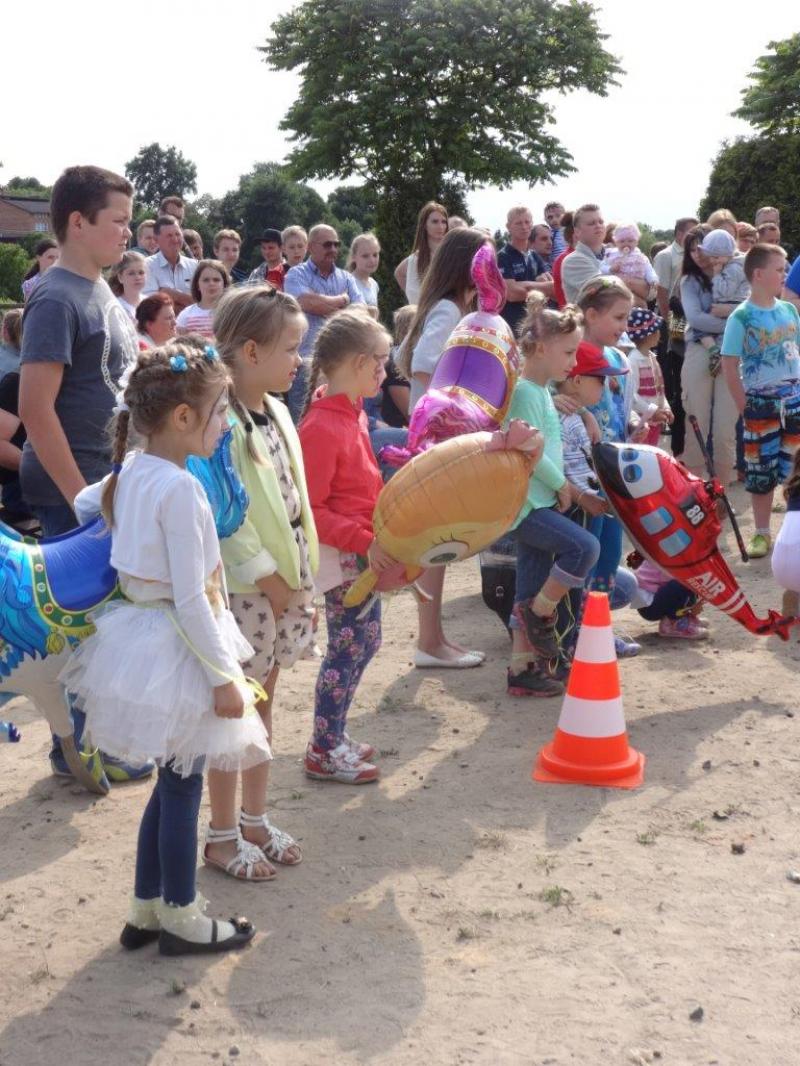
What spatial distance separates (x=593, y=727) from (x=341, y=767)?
3.32 ft

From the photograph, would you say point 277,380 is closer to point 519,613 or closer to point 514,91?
point 519,613

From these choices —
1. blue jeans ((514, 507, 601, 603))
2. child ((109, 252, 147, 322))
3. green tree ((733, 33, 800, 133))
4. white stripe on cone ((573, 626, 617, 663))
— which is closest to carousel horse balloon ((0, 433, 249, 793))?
white stripe on cone ((573, 626, 617, 663))

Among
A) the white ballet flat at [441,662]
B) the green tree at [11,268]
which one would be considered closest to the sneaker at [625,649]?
the white ballet flat at [441,662]

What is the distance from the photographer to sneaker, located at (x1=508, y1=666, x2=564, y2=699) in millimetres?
5758

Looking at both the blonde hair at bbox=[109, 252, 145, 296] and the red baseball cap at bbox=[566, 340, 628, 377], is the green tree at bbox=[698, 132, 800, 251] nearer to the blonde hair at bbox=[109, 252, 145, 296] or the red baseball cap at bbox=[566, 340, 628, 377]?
the blonde hair at bbox=[109, 252, 145, 296]

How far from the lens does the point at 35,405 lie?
13.9 feet

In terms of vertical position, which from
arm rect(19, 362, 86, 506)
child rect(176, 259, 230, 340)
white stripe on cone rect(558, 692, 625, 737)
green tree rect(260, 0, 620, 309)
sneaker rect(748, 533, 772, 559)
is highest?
green tree rect(260, 0, 620, 309)

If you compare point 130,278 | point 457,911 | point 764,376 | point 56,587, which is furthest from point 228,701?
point 764,376

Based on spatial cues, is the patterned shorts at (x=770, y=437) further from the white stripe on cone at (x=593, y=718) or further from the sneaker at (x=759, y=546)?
the white stripe on cone at (x=593, y=718)

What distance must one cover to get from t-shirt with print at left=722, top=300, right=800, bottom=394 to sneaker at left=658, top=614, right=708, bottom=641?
2306 mm

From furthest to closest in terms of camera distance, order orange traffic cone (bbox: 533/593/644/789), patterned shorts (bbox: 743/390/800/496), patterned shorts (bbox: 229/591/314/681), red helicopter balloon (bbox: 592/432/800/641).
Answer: patterned shorts (bbox: 743/390/800/496)
red helicopter balloon (bbox: 592/432/800/641)
orange traffic cone (bbox: 533/593/644/789)
patterned shorts (bbox: 229/591/314/681)

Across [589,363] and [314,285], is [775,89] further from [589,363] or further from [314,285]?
[589,363]

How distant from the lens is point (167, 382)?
3.20 meters

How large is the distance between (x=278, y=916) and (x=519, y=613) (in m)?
2.35
